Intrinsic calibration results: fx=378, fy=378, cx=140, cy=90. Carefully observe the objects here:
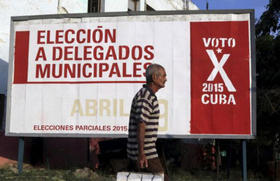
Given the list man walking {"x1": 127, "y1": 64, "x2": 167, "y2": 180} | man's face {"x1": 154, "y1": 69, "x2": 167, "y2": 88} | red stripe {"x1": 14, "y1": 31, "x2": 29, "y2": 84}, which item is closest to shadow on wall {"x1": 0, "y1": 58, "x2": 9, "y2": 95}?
red stripe {"x1": 14, "y1": 31, "x2": 29, "y2": 84}

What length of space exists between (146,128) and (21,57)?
260 inches

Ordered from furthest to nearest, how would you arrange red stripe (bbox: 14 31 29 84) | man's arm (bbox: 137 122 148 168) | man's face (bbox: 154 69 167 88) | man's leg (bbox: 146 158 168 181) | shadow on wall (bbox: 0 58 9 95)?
1. shadow on wall (bbox: 0 58 9 95)
2. red stripe (bbox: 14 31 29 84)
3. man's face (bbox: 154 69 167 88)
4. man's leg (bbox: 146 158 168 181)
5. man's arm (bbox: 137 122 148 168)

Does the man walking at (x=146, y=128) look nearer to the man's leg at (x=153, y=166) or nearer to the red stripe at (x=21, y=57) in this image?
Answer: the man's leg at (x=153, y=166)

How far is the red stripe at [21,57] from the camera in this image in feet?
32.1

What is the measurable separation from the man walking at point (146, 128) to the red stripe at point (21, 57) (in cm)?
614

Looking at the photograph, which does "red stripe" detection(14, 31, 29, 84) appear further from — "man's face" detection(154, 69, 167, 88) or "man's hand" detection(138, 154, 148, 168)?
"man's hand" detection(138, 154, 148, 168)

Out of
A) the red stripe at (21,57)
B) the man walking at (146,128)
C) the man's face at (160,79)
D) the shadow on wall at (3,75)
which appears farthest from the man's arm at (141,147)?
the shadow on wall at (3,75)

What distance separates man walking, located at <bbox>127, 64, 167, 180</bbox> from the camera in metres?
4.14

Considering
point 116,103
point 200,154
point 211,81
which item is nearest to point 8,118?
point 116,103

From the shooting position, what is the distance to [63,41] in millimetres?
9742

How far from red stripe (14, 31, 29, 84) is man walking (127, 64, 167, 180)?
614cm

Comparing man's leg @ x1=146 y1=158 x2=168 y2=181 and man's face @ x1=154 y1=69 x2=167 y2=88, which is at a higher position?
man's face @ x1=154 y1=69 x2=167 y2=88

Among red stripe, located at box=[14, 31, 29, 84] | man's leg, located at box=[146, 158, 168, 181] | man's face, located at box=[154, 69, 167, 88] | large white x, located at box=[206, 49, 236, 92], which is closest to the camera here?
man's leg, located at box=[146, 158, 168, 181]

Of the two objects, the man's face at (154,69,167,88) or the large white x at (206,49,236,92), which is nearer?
the man's face at (154,69,167,88)
